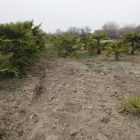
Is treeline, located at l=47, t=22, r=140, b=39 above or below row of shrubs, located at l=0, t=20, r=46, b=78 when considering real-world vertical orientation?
above

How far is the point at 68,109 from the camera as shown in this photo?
7.69 ft

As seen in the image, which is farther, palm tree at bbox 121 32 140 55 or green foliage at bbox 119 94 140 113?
palm tree at bbox 121 32 140 55

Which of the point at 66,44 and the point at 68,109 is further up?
the point at 66,44

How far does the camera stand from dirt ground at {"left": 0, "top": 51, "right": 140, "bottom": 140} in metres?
1.72

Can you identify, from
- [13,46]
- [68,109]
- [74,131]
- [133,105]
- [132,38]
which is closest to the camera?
[74,131]

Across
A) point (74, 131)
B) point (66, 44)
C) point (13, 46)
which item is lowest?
point (74, 131)

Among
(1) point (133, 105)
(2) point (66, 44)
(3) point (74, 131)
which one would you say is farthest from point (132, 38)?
(3) point (74, 131)

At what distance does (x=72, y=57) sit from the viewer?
7.18 m

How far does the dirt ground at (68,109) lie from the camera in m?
1.72

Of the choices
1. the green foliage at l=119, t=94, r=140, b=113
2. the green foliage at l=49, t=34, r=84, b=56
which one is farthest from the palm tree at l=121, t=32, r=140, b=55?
the green foliage at l=119, t=94, r=140, b=113

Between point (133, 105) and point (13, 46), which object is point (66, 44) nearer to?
point (13, 46)

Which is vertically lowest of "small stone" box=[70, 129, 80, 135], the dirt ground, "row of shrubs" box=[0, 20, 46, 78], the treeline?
"small stone" box=[70, 129, 80, 135]

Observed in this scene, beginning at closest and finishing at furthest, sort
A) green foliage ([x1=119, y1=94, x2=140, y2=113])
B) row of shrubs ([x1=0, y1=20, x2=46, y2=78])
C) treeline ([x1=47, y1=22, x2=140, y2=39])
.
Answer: green foliage ([x1=119, y1=94, x2=140, y2=113]) → row of shrubs ([x1=0, y1=20, x2=46, y2=78]) → treeline ([x1=47, y1=22, x2=140, y2=39])

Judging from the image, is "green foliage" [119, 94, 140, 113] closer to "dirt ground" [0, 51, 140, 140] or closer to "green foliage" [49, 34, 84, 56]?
"dirt ground" [0, 51, 140, 140]
